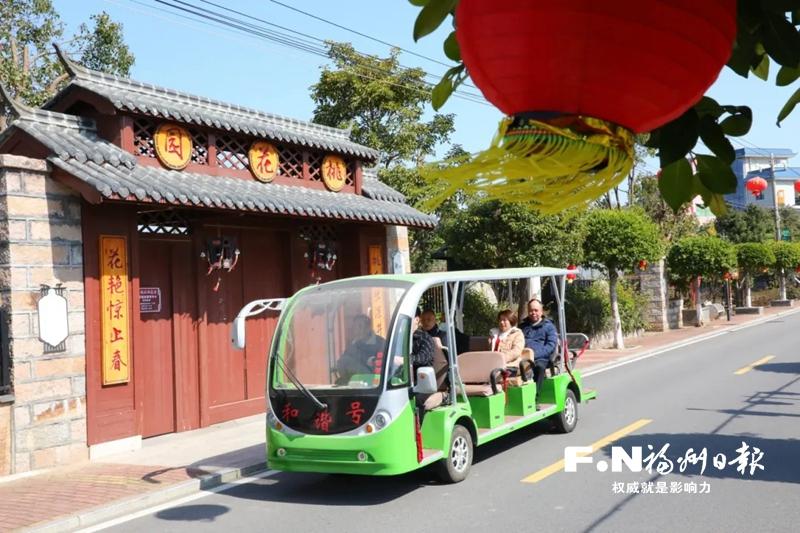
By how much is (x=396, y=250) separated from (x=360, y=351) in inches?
286

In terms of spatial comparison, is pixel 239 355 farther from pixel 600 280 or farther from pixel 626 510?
pixel 600 280

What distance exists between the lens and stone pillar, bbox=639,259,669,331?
28828mm

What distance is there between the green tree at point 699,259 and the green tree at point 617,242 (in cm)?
832

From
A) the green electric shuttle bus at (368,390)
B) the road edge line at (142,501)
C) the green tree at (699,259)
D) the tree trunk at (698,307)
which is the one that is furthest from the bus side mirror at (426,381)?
the tree trunk at (698,307)

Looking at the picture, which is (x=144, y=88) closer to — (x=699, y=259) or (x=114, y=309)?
(x=114, y=309)

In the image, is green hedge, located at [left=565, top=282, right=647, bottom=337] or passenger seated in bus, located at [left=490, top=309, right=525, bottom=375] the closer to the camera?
passenger seated in bus, located at [left=490, top=309, right=525, bottom=375]

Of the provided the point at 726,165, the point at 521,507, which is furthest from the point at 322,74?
the point at 726,165

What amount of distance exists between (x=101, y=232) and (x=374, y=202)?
5.43 meters

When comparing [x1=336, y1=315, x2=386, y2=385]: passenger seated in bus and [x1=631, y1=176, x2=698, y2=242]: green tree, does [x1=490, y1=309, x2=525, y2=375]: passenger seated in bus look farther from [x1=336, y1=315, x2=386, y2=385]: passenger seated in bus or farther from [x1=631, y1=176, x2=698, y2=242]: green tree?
[x1=631, y1=176, x2=698, y2=242]: green tree

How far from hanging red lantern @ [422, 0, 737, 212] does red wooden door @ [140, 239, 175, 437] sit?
980 cm

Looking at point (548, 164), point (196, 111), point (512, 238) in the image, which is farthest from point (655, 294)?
point (548, 164)

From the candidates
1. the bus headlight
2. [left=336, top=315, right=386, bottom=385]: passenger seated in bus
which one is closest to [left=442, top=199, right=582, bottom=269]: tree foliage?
[left=336, top=315, right=386, bottom=385]: passenger seated in bus

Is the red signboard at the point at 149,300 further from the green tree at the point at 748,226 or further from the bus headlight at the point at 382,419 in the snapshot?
the green tree at the point at 748,226

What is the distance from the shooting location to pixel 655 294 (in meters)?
29.1
